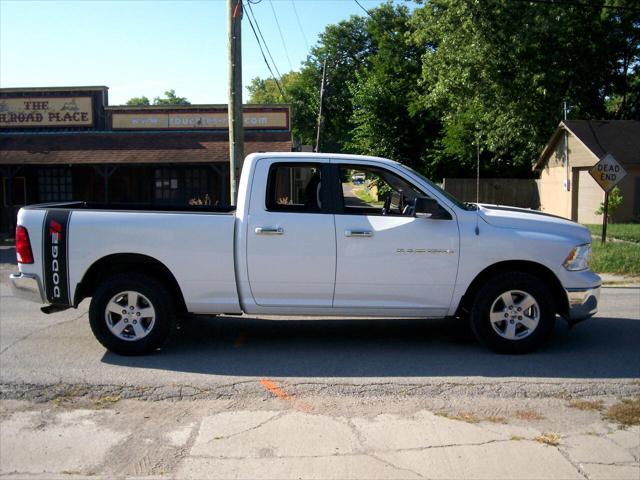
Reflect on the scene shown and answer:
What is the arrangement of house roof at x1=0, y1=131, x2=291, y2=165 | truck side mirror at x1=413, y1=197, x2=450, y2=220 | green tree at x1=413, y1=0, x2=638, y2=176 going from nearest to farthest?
truck side mirror at x1=413, y1=197, x2=450, y2=220
house roof at x1=0, y1=131, x2=291, y2=165
green tree at x1=413, y1=0, x2=638, y2=176

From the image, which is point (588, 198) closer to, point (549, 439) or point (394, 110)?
point (394, 110)

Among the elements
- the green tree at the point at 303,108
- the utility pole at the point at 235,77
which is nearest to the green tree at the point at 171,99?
the green tree at the point at 303,108

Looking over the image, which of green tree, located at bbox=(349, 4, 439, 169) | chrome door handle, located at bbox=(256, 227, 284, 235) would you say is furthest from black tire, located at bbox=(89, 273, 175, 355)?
green tree, located at bbox=(349, 4, 439, 169)

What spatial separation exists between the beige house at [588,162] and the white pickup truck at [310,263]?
66.8 ft

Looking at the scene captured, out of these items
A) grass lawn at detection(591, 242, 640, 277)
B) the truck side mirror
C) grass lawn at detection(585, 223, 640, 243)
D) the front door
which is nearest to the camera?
the truck side mirror

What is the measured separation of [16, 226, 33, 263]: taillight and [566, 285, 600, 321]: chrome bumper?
206 inches

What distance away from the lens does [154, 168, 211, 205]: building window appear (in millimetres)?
24609

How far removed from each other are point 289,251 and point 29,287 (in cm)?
256

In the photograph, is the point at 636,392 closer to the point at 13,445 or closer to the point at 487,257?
the point at 487,257

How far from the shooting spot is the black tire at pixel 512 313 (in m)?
6.22

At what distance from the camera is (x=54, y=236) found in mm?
6168

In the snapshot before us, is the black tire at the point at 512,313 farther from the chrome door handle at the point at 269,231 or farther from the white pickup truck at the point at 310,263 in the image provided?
the chrome door handle at the point at 269,231

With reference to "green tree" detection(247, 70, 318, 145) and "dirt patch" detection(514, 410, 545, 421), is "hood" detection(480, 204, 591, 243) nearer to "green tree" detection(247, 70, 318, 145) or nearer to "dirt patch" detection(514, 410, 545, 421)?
"dirt patch" detection(514, 410, 545, 421)

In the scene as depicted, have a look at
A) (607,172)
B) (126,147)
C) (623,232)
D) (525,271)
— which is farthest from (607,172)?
(126,147)
